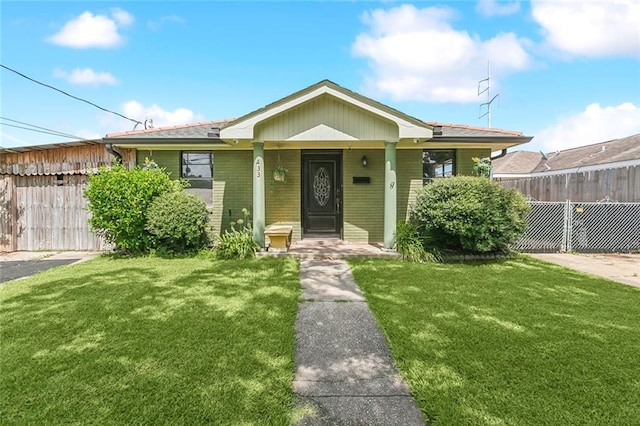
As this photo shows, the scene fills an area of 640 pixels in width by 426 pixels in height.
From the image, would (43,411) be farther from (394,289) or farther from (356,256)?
(356,256)

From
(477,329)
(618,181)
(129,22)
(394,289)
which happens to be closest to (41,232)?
(129,22)

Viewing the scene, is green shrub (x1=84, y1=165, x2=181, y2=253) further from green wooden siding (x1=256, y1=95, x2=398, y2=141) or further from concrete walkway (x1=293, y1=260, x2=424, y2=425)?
concrete walkway (x1=293, y1=260, x2=424, y2=425)

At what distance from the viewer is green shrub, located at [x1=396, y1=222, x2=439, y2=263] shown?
23.6 ft

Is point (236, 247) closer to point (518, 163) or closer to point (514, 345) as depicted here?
point (514, 345)

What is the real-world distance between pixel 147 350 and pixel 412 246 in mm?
5709

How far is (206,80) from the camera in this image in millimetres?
14359

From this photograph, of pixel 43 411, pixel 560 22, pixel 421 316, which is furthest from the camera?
pixel 560 22

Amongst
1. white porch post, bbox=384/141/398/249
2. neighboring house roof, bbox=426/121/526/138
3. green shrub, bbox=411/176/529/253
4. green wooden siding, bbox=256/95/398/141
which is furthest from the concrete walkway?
neighboring house roof, bbox=426/121/526/138

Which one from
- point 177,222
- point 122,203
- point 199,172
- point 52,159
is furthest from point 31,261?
point 199,172

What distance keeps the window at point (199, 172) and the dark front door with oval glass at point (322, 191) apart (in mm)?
2729

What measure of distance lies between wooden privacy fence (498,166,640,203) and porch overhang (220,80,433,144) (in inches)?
133

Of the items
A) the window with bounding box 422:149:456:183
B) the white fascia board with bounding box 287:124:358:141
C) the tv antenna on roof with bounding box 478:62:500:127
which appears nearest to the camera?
the white fascia board with bounding box 287:124:358:141

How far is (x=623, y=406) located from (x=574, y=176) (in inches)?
484

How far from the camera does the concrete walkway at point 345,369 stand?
7.49 feet
